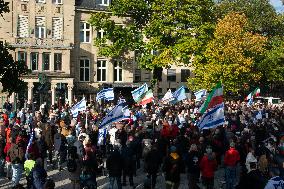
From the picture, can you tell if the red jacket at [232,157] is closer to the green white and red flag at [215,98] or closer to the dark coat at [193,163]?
the dark coat at [193,163]

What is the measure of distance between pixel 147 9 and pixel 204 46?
6.50m

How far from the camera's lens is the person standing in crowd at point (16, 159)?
53.4 ft

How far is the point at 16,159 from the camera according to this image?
1616cm

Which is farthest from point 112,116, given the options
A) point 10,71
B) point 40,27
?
point 40,27

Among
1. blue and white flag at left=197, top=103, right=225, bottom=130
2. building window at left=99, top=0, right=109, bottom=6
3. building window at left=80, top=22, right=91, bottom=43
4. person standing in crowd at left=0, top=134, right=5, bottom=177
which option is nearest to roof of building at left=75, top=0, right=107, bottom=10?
building window at left=99, top=0, right=109, bottom=6

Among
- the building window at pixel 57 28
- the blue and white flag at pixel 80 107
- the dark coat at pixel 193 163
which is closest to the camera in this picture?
the dark coat at pixel 193 163

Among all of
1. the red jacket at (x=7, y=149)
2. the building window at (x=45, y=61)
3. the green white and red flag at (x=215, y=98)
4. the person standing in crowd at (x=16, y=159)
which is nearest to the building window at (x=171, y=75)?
the building window at (x=45, y=61)

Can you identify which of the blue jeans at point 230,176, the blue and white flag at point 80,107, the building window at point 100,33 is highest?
the building window at point 100,33

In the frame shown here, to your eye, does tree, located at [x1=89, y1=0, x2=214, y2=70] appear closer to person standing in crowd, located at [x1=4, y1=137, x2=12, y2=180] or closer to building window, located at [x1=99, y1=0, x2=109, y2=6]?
building window, located at [x1=99, y1=0, x2=109, y2=6]

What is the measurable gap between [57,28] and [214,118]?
1238 inches

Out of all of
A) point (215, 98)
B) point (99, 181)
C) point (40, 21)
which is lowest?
point (99, 181)

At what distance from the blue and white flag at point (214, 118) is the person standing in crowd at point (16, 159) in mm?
6274

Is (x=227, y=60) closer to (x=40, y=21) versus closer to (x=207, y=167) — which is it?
(x=40, y=21)

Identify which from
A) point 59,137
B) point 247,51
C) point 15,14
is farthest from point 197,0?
point 59,137
